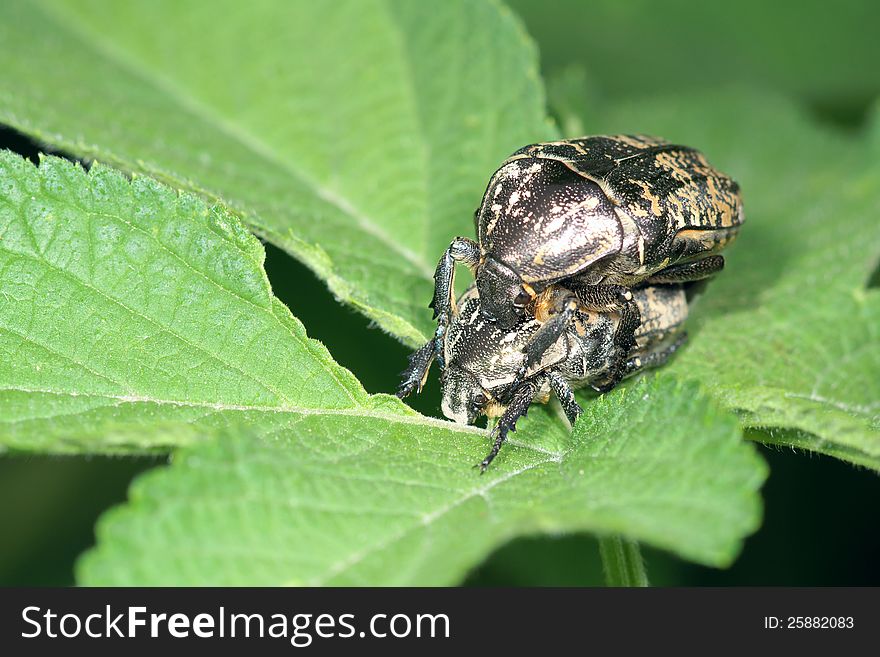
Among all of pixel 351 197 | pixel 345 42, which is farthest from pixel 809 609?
pixel 345 42

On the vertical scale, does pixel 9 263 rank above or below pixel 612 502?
above

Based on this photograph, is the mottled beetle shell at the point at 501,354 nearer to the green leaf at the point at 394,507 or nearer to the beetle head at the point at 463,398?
the beetle head at the point at 463,398

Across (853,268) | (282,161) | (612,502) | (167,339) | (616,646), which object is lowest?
(616,646)

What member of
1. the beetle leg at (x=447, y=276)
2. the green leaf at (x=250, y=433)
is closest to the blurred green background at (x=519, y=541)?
the beetle leg at (x=447, y=276)

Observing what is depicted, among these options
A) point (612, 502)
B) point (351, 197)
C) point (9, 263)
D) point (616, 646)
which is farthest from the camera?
point (351, 197)

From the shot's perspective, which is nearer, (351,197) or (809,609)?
(809,609)

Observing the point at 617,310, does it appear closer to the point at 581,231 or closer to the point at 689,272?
the point at 581,231

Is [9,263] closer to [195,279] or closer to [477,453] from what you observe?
[195,279]
